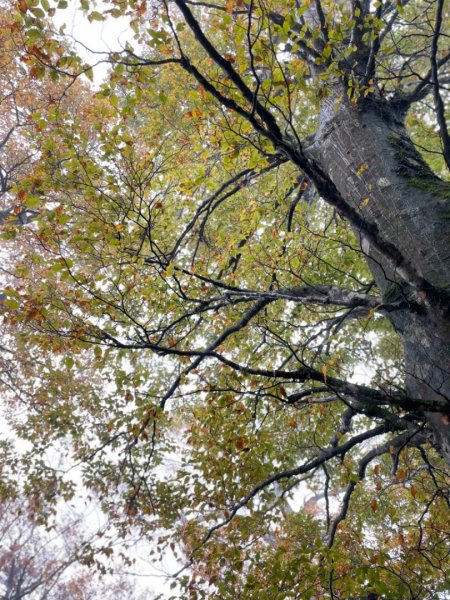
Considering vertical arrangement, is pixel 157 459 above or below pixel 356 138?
below

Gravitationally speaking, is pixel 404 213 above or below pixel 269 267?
Answer: below

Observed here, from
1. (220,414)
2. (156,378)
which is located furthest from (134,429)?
(156,378)

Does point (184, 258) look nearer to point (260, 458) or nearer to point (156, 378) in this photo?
point (156, 378)

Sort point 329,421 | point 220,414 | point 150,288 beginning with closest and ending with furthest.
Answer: point 220,414
point 150,288
point 329,421

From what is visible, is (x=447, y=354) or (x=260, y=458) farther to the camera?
(x=260, y=458)

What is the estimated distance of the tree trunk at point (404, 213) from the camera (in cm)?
229

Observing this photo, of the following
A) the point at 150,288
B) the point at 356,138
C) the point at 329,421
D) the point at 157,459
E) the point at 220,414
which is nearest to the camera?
the point at 356,138

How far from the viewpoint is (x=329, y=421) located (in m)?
5.87

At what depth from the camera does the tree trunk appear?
2.29 meters

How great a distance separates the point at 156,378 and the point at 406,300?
17.5 ft

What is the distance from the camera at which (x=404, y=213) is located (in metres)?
2.73

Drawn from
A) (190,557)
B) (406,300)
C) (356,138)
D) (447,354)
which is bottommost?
(190,557)

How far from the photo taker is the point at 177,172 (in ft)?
15.1

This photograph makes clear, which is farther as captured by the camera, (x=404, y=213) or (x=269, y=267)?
(x=269, y=267)
